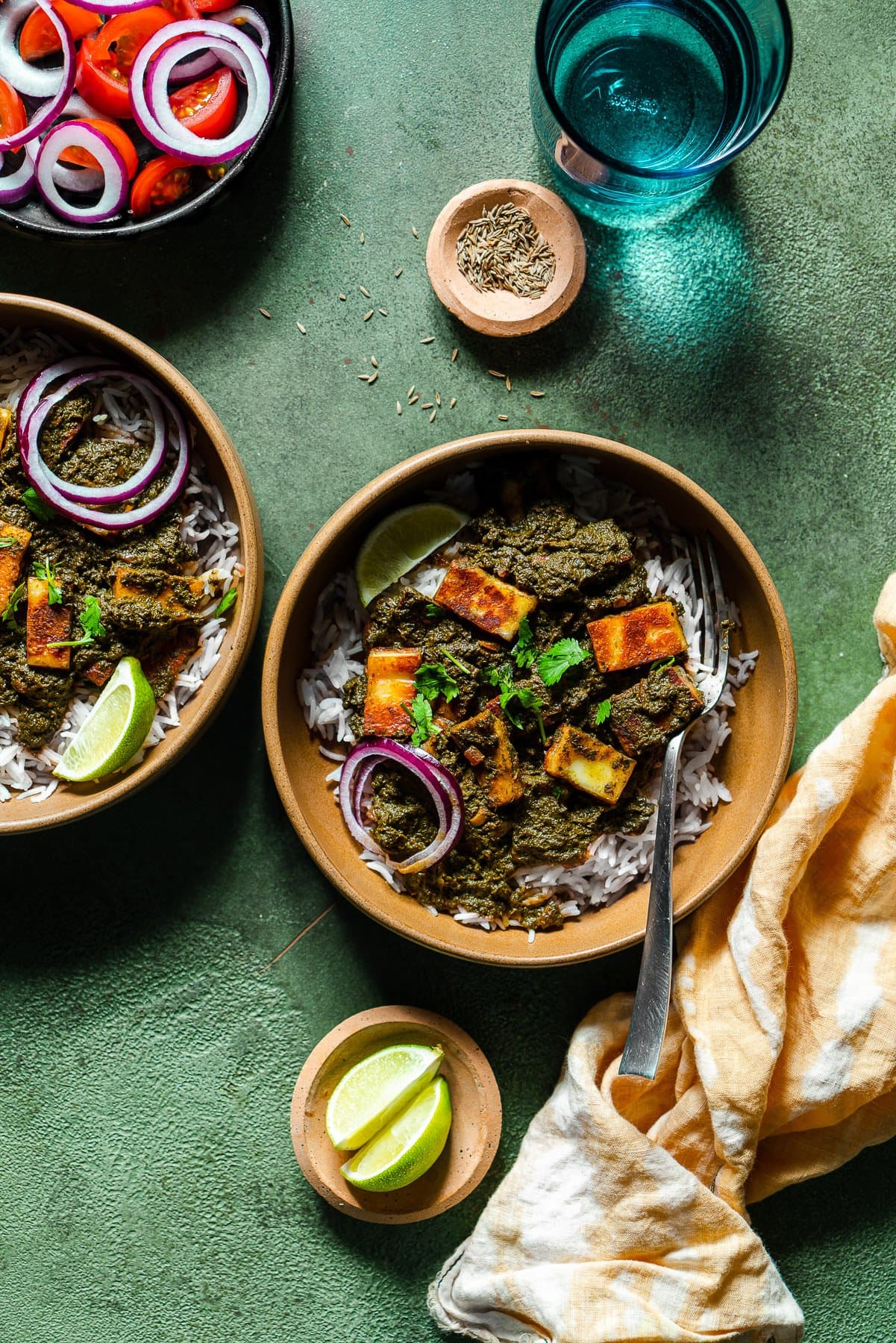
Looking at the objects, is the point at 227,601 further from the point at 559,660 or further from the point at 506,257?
the point at 506,257

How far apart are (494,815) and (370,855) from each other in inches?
14.2

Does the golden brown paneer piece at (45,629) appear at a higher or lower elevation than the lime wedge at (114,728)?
higher

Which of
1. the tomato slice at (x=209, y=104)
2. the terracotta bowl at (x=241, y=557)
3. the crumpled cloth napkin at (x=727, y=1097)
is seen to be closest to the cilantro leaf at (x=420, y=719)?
the terracotta bowl at (x=241, y=557)

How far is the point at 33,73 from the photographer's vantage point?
264cm

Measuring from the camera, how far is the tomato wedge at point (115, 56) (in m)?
2.60

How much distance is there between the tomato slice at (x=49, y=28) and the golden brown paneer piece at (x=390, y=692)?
72.4 inches

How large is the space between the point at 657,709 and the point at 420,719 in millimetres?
597

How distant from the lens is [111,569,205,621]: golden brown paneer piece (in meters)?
2.50

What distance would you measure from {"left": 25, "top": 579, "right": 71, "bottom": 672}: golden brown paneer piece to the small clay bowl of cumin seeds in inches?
52.2

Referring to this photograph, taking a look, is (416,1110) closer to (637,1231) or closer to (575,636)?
(637,1231)

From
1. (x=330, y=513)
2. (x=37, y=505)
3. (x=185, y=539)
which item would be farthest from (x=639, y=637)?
(x=37, y=505)

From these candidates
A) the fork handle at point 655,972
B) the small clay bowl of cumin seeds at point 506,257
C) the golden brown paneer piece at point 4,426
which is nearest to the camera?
the fork handle at point 655,972

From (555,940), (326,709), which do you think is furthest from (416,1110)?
(326,709)

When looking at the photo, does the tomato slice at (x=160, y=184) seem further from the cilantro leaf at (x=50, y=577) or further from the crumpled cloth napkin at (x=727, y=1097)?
the crumpled cloth napkin at (x=727, y=1097)
